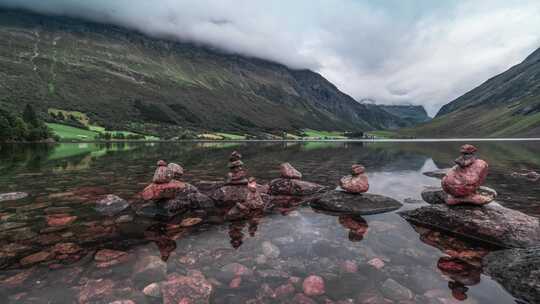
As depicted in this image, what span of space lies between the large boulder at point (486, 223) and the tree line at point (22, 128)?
462ft

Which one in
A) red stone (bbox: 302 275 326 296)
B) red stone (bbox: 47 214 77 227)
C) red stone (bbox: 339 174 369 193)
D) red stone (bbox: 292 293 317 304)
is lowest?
red stone (bbox: 47 214 77 227)

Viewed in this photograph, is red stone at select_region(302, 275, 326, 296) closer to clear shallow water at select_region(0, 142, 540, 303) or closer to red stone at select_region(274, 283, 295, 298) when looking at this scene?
clear shallow water at select_region(0, 142, 540, 303)

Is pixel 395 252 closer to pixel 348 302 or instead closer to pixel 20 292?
pixel 348 302

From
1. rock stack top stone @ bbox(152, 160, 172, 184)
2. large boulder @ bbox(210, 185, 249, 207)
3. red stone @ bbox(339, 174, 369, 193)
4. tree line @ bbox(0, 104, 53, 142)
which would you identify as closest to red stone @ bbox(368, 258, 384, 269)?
red stone @ bbox(339, 174, 369, 193)

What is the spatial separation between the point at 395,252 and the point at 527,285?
4245 mm

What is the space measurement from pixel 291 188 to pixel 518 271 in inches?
640

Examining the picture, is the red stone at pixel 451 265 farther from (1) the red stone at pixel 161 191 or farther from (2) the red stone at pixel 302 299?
(1) the red stone at pixel 161 191

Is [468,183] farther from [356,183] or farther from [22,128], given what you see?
[22,128]

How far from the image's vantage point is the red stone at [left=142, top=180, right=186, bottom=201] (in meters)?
17.7

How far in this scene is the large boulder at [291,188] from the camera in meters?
23.7

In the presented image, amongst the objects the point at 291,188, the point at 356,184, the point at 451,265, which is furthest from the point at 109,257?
the point at 356,184

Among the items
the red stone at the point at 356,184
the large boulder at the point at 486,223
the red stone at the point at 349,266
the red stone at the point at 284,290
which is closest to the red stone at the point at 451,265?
the red stone at the point at 349,266

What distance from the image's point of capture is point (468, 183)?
1516 centimetres

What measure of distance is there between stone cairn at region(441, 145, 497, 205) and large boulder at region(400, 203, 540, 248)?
17.2 inches
